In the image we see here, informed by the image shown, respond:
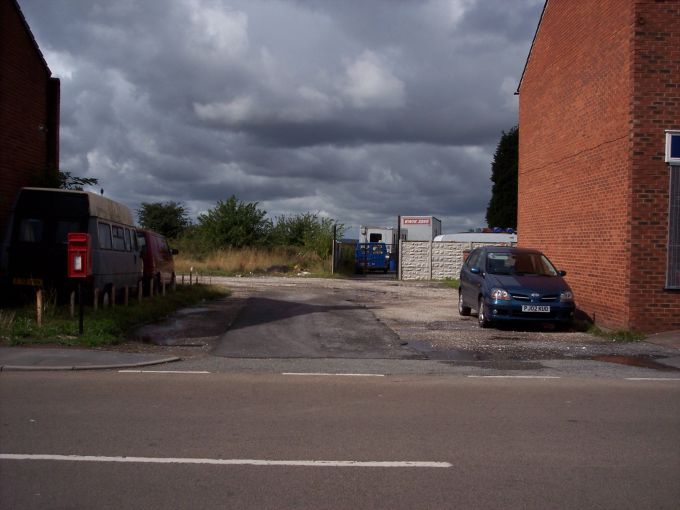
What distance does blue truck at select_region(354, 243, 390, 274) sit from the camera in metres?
44.1

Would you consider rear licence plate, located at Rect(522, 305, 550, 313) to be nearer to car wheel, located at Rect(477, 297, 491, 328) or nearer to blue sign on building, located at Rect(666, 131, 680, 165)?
car wheel, located at Rect(477, 297, 491, 328)

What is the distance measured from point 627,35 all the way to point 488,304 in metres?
6.18

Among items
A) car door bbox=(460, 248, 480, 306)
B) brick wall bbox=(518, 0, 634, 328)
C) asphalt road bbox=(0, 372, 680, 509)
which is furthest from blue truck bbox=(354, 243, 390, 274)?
asphalt road bbox=(0, 372, 680, 509)

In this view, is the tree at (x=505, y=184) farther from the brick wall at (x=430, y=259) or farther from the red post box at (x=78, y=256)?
the red post box at (x=78, y=256)

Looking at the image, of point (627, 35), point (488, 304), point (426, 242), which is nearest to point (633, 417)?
point (488, 304)

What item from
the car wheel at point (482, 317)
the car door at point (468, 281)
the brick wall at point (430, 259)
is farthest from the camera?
the brick wall at point (430, 259)

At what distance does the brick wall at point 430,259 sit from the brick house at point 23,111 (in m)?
22.9

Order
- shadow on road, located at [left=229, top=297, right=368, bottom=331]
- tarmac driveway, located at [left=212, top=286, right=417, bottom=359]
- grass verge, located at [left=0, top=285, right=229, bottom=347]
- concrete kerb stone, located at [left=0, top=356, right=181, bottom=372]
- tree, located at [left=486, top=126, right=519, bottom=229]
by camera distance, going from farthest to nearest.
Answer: tree, located at [left=486, top=126, right=519, bottom=229], shadow on road, located at [left=229, top=297, right=368, bottom=331], tarmac driveway, located at [left=212, top=286, right=417, bottom=359], grass verge, located at [left=0, top=285, right=229, bottom=347], concrete kerb stone, located at [left=0, top=356, right=181, bottom=372]

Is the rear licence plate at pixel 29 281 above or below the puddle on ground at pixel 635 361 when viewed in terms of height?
above

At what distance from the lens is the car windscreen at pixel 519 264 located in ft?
51.5

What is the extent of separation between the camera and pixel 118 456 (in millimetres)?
5590

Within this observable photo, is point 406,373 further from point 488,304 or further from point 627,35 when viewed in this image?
point 627,35

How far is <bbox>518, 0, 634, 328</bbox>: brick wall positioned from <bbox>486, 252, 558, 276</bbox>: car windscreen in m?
1.07

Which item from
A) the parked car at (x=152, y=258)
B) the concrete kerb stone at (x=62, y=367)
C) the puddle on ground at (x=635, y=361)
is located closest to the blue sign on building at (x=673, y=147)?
the puddle on ground at (x=635, y=361)
